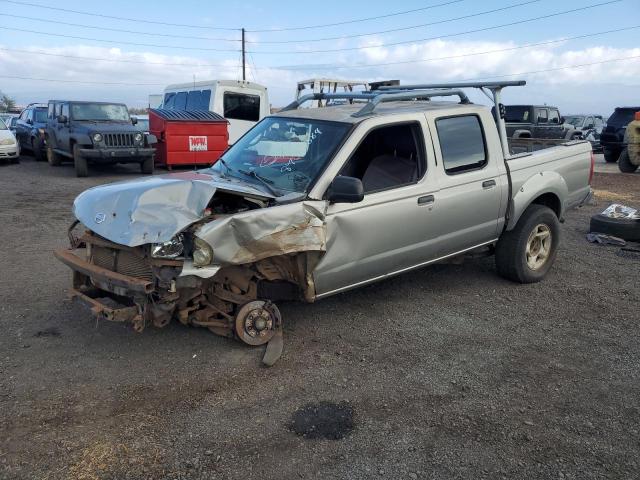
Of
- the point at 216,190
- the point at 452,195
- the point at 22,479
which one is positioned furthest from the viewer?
the point at 452,195

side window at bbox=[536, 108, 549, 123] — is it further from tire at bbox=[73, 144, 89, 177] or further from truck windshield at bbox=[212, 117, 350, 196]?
truck windshield at bbox=[212, 117, 350, 196]

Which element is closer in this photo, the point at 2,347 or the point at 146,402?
the point at 146,402

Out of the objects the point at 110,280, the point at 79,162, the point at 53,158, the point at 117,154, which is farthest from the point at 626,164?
the point at 53,158

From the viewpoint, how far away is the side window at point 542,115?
67.6 feet

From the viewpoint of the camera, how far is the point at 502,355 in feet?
13.7

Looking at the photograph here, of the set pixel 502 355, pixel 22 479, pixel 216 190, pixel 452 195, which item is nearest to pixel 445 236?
pixel 452 195

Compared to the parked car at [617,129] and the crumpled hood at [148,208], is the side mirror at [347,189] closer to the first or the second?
the crumpled hood at [148,208]

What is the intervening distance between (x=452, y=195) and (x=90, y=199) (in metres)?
3.04

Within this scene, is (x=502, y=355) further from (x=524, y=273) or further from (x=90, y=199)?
(x=90, y=199)

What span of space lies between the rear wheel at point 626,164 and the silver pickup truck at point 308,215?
12.0 m

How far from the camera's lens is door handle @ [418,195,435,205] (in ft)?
15.2

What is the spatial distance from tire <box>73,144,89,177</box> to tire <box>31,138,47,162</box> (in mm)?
4077

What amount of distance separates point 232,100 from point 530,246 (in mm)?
13956

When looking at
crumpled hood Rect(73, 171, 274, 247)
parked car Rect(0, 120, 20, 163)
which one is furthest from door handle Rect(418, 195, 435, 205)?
parked car Rect(0, 120, 20, 163)
